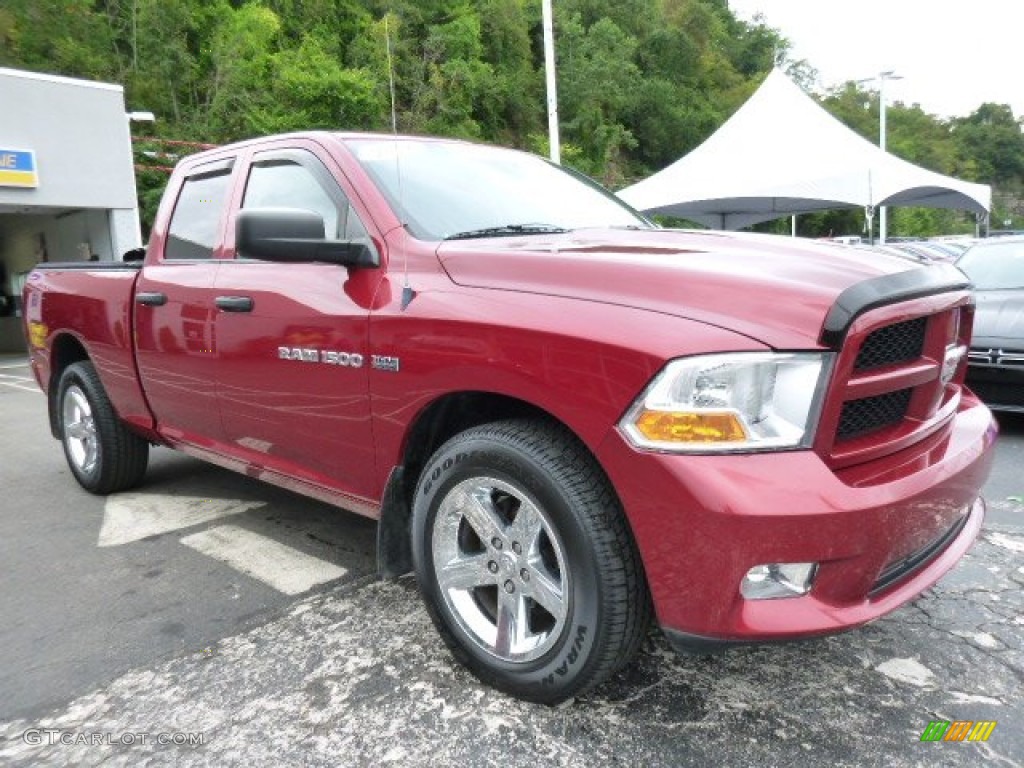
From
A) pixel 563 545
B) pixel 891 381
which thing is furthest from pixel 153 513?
pixel 891 381

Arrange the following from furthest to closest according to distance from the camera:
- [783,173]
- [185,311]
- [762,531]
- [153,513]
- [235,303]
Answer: [783,173] < [153,513] < [185,311] < [235,303] < [762,531]

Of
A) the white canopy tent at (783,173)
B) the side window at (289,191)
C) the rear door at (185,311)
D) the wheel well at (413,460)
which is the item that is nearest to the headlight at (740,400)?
the wheel well at (413,460)

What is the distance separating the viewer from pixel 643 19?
194 ft

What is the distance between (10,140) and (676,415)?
1666 centimetres

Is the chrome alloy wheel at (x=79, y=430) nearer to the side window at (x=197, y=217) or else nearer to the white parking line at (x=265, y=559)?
the white parking line at (x=265, y=559)

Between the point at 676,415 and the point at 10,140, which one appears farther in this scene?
the point at 10,140

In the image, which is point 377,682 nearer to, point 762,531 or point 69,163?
point 762,531

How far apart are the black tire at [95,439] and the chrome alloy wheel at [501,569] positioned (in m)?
2.76

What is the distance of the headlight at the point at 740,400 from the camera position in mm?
1830

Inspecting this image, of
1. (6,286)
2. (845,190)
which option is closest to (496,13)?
(6,286)

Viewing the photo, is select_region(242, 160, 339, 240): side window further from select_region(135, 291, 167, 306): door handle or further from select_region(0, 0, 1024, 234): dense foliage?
select_region(0, 0, 1024, 234): dense foliage

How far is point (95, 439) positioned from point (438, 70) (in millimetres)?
4723

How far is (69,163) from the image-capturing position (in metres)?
15.4

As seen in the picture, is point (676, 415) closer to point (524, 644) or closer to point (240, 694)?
point (524, 644)
